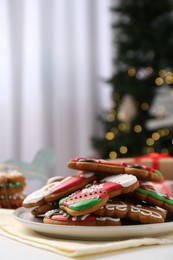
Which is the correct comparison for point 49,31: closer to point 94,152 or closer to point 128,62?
point 128,62

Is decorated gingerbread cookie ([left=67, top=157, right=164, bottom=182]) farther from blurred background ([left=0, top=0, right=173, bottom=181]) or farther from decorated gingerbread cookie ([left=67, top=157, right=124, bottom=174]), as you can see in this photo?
blurred background ([left=0, top=0, right=173, bottom=181])

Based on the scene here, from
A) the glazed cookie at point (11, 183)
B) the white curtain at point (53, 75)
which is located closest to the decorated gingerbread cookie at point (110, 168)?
the glazed cookie at point (11, 183)

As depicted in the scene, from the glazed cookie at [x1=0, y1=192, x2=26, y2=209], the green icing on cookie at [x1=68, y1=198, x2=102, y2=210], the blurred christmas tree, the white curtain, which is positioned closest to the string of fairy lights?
→ the blurred christmas tree

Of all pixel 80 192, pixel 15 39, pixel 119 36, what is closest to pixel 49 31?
pixel 15 39

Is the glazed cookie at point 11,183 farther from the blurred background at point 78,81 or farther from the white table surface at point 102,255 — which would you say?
the blurred background at point 78,81

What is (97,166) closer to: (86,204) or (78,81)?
(86,204)

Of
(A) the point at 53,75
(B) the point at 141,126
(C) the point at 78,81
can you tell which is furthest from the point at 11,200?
(C) the point at 78,81
